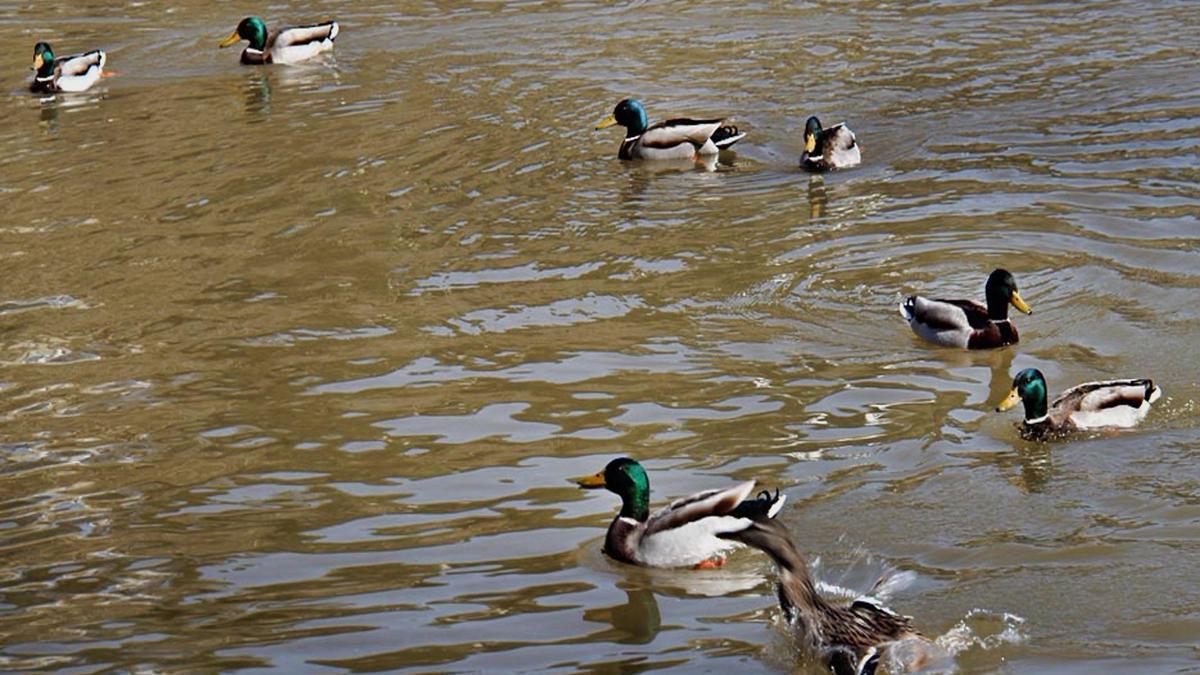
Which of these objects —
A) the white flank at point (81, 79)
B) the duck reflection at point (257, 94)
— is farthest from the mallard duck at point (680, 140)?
the white flank at point (81, 79)

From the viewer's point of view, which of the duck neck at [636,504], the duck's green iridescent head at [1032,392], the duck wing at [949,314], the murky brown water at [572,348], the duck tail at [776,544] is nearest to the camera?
the duck tail at [776,544]

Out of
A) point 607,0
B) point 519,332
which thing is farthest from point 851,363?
point 607,0

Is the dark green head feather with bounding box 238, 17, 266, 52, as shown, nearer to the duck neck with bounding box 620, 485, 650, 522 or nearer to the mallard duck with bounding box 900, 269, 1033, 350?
the mallard duck with bounding box 900, 269, 1033, 350

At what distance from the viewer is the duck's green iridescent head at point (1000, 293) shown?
12.7 metres

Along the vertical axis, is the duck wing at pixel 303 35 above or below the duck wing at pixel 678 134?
above

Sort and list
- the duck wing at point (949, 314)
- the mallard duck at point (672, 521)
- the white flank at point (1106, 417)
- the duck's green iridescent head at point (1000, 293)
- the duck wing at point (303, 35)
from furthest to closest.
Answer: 1. the duck wing at point (303, 35)
2. the duck's green iridescent head at point (1000, 293)
3. the duck wing at point (949, 314)
4. the white flank at point (1106, 417)
5. the mallard duck at point (672, 521)

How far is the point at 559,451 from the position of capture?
10.8 metres

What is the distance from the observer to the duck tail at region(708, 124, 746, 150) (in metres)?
18.1

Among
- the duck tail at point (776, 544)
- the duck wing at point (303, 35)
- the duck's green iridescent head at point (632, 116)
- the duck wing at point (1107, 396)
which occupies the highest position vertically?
the duck wing at point (303, 35)

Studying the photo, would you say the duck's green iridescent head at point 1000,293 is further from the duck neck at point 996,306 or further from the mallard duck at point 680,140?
the mallard duck at point 680,140

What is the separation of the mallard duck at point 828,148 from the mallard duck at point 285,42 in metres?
8.64

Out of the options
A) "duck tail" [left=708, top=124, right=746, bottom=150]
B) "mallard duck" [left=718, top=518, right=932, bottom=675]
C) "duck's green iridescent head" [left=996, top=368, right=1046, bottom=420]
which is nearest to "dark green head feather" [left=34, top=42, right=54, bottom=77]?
"duck tail" [left=708, top=124, right=746, bottom=150]

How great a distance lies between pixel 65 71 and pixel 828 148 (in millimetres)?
9788

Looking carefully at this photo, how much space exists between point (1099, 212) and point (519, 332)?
5.08m
